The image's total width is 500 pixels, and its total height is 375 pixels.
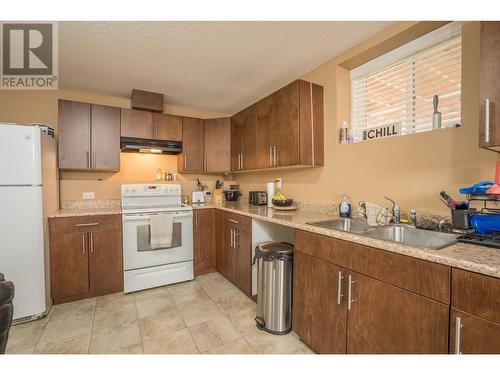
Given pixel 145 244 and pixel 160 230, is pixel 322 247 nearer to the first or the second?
pixel 160 230

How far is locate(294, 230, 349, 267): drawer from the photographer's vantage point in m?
1.36

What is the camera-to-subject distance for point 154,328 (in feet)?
6.23

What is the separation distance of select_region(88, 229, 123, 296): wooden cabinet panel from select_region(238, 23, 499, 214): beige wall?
2.04 m

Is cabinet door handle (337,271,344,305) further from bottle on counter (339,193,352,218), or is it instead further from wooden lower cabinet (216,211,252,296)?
wooden lower cabinet (216,211,252,296)

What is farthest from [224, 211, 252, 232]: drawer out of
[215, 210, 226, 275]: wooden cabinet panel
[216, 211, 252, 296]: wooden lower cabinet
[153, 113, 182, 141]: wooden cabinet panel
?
[153, 113, 182, 141]: wooden cabinet panel

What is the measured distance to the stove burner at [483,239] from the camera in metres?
1.05

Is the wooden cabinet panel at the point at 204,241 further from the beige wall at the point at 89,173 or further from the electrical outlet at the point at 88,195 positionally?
the electrical outlet at the point at 88,195

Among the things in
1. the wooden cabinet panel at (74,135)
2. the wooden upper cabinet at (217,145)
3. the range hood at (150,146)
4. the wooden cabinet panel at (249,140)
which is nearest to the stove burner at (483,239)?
the wooden cabinet panel at (249,140)

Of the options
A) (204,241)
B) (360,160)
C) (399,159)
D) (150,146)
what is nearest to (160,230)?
(204,241)

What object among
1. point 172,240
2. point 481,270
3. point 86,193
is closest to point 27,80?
point 86,193

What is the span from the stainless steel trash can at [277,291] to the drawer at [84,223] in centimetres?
169

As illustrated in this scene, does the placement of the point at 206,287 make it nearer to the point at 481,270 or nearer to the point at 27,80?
the point at 481,270

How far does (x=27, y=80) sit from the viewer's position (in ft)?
8.02

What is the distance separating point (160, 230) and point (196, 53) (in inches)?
71.6
